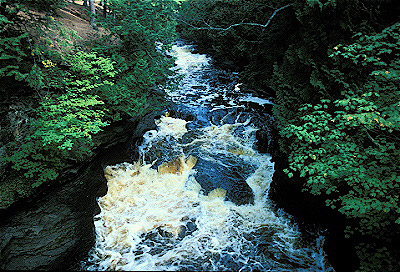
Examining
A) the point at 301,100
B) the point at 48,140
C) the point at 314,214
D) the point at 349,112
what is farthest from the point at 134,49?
the point at 314,214

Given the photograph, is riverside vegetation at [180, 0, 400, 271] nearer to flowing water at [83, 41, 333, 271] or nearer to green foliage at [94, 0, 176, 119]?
flowing water at [83, 41, 333, 271]

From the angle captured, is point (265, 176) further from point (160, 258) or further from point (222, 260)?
point (160, 258)

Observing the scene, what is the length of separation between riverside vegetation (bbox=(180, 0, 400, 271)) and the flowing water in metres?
1.69

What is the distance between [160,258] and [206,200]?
2.27 m

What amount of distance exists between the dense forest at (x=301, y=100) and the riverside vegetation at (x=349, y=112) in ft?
0.09

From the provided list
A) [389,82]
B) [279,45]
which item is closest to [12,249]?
[389,82]

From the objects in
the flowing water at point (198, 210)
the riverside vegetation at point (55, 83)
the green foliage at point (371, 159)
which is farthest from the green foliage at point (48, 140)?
the green foliage at point (371, 159)

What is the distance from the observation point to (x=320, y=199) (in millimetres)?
5391

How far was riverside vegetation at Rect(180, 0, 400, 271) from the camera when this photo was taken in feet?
11.7

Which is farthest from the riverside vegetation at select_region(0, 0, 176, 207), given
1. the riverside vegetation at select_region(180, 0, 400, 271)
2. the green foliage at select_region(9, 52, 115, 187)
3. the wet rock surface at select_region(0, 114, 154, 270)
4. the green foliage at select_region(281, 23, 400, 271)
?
the green foliage at select_region(281, 23, 400, 271)

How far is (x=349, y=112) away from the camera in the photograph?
4.43m

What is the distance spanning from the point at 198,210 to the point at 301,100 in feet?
14.6

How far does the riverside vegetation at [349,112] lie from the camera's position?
3553mm

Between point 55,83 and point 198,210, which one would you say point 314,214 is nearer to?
point 198,210
